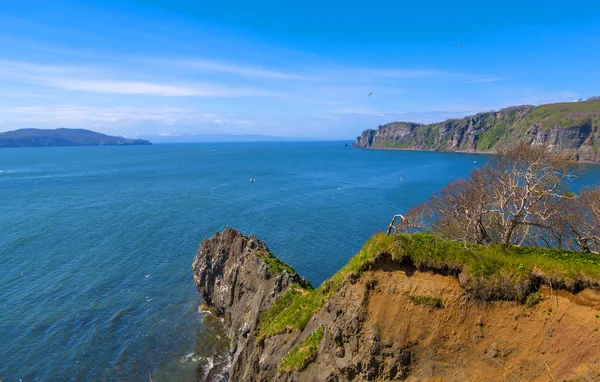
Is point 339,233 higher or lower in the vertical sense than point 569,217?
lower

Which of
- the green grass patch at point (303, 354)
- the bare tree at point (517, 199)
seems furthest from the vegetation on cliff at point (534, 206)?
the green grass patch at point (303, 354)

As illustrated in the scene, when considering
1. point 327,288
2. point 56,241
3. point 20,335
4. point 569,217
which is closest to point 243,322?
point 327,288

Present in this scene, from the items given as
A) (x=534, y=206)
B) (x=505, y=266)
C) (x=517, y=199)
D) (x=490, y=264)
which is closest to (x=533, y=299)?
(x=505, y=266)

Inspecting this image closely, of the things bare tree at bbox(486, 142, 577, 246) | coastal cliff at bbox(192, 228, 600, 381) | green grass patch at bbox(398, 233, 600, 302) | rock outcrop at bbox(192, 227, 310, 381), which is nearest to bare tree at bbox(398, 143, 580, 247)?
bare tree at bbox(486, 142, 577, 246)

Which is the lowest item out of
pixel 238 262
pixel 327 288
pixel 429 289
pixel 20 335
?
pixel 20 335

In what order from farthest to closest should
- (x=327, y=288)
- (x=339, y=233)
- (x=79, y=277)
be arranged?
(x=339, y=233) < (x=79, y=277) < (x=327, y=288)

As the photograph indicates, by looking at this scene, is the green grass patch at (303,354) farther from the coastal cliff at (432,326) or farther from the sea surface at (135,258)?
the sea surface at (135,258)

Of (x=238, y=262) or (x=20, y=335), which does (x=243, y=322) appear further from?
(x=20, y=335)
